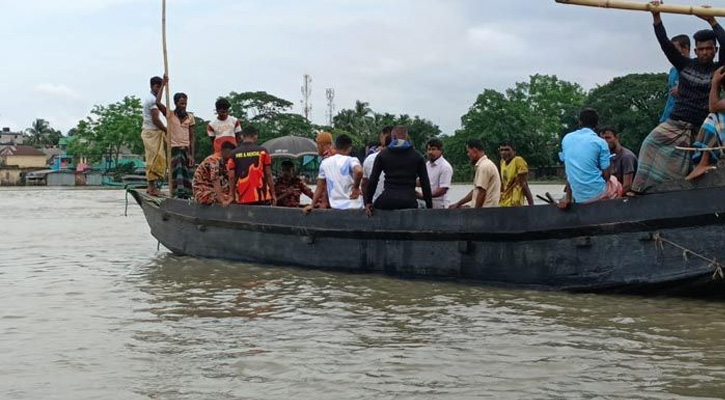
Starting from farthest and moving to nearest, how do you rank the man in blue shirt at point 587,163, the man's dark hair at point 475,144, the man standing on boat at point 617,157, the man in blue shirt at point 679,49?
the man standing on boat at point 617,157, the man's dark hair at point 475,144, the man in blue shirt at point 679,49, the man in blue shirt at point 587,163

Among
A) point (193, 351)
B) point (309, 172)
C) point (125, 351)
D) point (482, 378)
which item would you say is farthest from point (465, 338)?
point (309, 172)

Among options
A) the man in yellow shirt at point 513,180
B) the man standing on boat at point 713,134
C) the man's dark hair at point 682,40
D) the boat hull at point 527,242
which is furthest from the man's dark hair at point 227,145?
the man standing on boat at point 713,134

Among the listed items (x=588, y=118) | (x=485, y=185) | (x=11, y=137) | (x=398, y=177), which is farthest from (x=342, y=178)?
(x=11, y=137)

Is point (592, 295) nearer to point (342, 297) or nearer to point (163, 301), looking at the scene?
point (342, 297)

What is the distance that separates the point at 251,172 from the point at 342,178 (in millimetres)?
1541

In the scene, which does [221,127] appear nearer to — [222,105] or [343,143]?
[222,105]

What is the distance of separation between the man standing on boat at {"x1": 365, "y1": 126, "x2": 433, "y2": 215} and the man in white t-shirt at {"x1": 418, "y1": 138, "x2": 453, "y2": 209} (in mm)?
771

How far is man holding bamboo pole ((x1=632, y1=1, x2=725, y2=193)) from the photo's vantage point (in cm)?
742

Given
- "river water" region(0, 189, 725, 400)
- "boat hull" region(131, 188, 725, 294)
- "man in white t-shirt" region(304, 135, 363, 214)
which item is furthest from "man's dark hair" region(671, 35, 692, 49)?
"man in white t-shirt" region(304, 135, 363, 214)

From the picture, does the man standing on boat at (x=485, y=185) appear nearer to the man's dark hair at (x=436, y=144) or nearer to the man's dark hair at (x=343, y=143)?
the man's dark hair at (x=436, y=144)

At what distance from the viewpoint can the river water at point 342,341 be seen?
498 centimetres

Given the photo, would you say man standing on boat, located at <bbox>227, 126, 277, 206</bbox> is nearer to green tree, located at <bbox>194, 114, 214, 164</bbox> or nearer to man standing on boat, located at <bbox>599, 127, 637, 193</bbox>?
man standing on boat, located at <bbox>599, 127, 637, 193</bbox>

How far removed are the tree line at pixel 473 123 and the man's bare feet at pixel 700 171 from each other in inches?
2342

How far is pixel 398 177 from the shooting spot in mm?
8953
